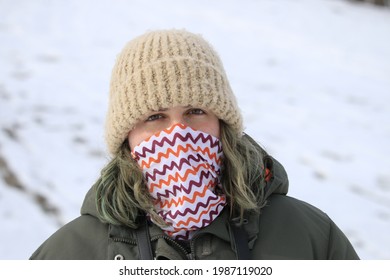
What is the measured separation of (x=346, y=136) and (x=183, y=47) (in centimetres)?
404

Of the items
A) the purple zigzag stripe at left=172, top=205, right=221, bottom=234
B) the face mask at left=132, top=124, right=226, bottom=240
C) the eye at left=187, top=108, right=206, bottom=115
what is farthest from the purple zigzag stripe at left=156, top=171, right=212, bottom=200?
the eye at left=187, top=108, right=206, bottom=115

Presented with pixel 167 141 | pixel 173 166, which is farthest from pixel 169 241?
pixel 167 141

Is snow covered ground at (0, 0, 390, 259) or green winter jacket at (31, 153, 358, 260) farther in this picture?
snow covered ground at (0, 0, 390, 259)

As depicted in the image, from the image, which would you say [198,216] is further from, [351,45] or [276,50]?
[351,45]

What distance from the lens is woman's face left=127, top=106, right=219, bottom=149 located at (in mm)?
1894

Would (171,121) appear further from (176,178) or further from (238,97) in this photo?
(238,97)

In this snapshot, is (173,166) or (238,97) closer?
(173,166)

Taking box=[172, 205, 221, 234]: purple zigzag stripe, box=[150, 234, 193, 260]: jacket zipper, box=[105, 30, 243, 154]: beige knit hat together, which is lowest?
box=[150, 234, 193, 260]: jacket zipper

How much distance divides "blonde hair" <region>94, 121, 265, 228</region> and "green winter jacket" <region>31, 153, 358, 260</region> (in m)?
0.05

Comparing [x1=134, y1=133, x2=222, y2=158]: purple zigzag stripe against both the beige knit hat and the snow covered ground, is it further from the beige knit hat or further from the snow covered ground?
the snow covered ground

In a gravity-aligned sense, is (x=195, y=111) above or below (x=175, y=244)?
above

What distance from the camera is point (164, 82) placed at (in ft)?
6.07

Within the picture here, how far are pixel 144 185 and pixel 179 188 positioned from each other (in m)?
0.16
